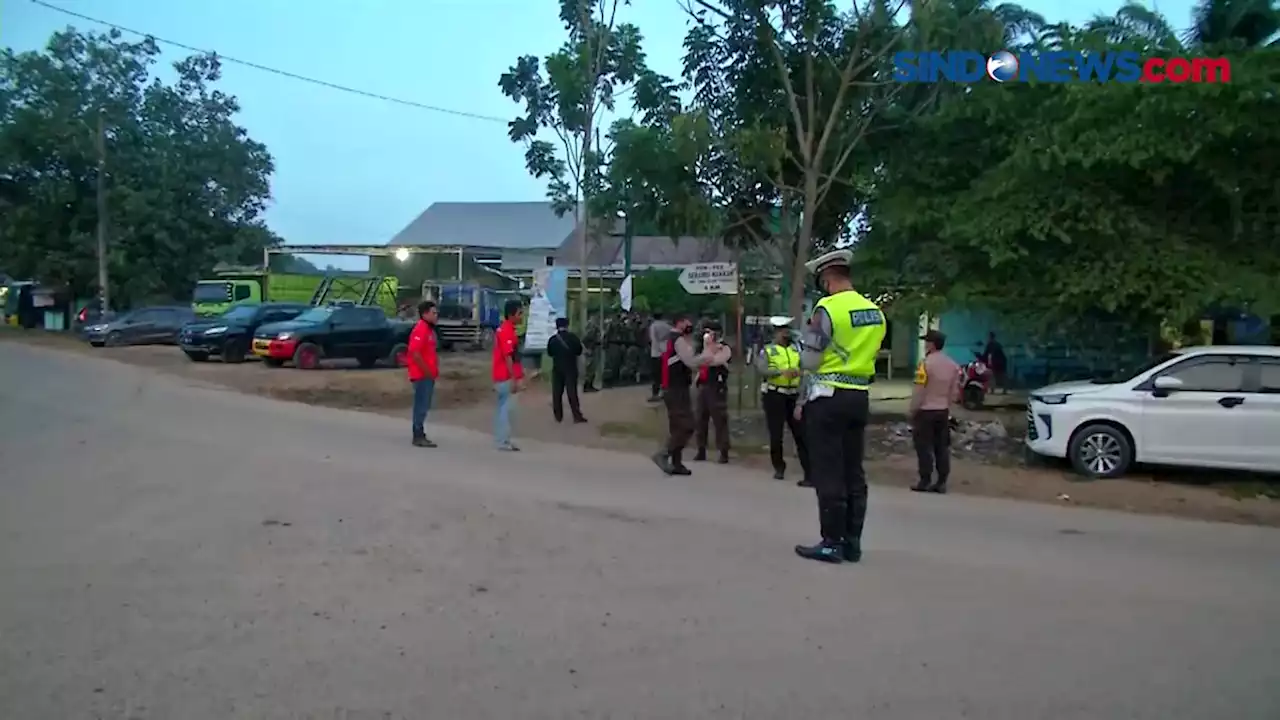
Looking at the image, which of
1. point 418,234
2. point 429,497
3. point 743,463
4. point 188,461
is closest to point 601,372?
point 743,463

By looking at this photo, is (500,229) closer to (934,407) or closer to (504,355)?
(504,355)

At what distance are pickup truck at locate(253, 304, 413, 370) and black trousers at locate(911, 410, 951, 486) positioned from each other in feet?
57.7

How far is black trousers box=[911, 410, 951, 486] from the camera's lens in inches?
453

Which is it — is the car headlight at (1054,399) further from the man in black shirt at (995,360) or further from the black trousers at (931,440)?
the man in black shirt at (995,360)

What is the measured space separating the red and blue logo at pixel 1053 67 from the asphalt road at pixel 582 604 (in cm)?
647

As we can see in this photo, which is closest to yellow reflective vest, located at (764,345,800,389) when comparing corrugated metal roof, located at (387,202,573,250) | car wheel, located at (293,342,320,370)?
car wheel, located at (293,342,320,370)

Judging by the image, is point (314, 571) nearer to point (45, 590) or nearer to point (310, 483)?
point (45, 590)

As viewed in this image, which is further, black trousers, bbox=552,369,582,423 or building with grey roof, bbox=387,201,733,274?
building with grey roof, bbox=387,201,733,274

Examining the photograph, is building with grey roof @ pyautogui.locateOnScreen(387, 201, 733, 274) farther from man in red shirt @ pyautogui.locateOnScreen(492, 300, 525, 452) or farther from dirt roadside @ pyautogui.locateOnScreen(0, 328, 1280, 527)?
man in red shirt @ pyautogui.locateOnScreen(492, 300, 525, 452)

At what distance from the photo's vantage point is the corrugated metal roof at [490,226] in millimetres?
62375

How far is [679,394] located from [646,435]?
152 inches

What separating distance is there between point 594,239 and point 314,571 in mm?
15445

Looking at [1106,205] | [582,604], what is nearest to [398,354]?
[1106,205]

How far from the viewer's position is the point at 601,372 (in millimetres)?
22438
